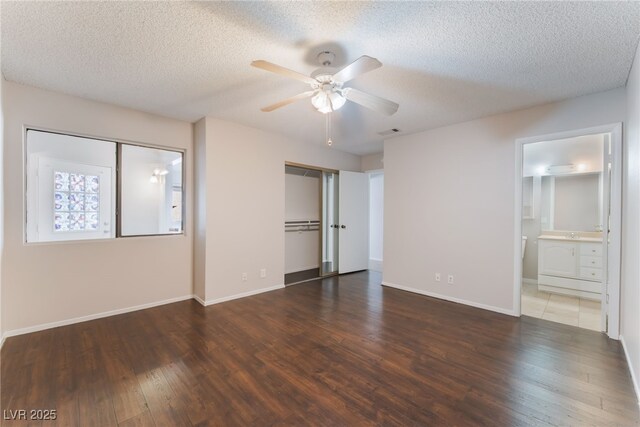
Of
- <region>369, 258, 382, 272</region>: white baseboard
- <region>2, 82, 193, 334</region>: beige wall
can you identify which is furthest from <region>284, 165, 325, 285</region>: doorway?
<region>2, 82, 193, 334</region>: beige wall

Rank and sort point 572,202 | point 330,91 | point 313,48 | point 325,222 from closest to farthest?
point 313,48
point 330,91
point 572,202
point 325,222

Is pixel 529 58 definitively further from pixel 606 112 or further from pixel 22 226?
pixel 22 226


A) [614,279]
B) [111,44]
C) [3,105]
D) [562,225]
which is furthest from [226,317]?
[562,225]

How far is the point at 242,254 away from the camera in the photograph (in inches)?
159

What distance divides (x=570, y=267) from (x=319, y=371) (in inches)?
168

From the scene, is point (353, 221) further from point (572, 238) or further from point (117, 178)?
point (117, 178)

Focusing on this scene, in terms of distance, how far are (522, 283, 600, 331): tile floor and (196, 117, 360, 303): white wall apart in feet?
11.8

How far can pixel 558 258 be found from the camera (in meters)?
4.23

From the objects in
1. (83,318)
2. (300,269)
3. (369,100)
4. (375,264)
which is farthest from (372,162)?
(83,318)

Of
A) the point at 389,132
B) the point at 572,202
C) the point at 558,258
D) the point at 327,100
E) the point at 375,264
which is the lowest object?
the point at 375,264

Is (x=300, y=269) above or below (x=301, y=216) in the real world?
below

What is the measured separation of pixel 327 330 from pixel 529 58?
3057 millimetres

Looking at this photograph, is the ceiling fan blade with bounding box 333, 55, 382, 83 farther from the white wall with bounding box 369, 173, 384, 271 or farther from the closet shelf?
the white wall with bounding box 369, 173, 384, 271

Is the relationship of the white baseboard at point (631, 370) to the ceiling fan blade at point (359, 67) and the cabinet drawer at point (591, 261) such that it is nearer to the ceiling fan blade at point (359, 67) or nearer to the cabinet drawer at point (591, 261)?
the cabinet drawer at point (591, 261)
